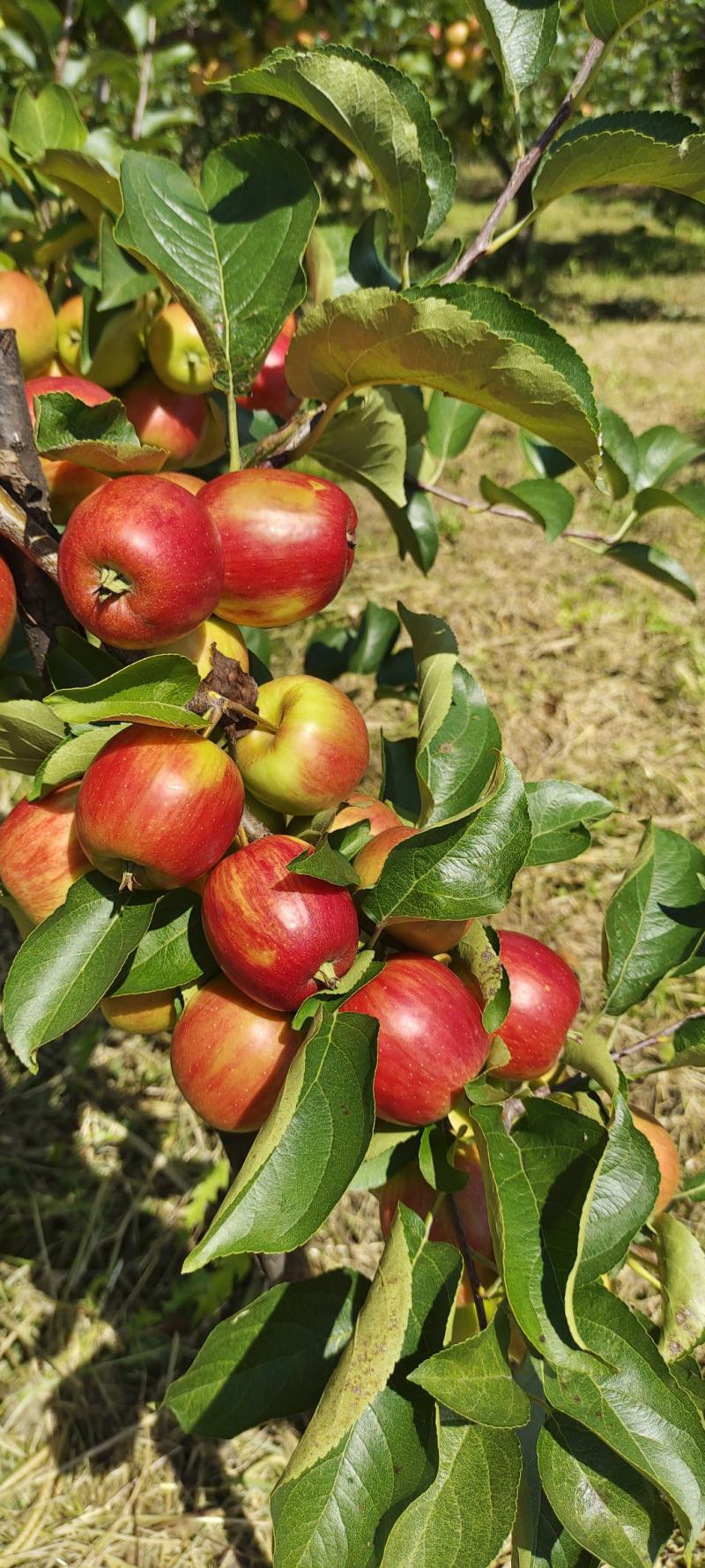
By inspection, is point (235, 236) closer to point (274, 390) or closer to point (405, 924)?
point (274, 390)

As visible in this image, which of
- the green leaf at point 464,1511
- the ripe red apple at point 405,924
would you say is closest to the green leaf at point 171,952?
the ripe red apple at point 405,924

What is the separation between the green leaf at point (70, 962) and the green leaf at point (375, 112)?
58cm

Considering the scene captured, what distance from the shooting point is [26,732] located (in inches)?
28.5

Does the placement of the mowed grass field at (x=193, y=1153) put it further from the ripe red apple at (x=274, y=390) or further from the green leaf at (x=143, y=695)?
the ripe red apple at (x=274, y=390)

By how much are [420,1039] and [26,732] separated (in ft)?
1.15

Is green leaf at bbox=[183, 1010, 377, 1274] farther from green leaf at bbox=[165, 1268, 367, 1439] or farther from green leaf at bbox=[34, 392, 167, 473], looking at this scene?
green leaf at bbox=[34, 392, 167, 473]

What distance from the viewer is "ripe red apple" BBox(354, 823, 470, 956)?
2.62ft

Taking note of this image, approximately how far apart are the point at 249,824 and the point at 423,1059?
226mm

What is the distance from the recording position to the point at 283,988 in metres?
0.71

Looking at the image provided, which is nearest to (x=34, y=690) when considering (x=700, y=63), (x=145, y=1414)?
(x=145, y=1414)

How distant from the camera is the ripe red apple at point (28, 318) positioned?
3.17 feet

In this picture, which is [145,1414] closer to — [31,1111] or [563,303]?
[31,1111]

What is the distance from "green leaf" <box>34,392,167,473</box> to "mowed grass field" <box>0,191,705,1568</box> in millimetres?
485

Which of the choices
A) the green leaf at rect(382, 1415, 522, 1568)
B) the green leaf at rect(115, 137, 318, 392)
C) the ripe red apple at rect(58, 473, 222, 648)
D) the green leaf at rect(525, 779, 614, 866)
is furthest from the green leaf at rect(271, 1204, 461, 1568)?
the green leaf at rect(115, 137, 318, 392)
